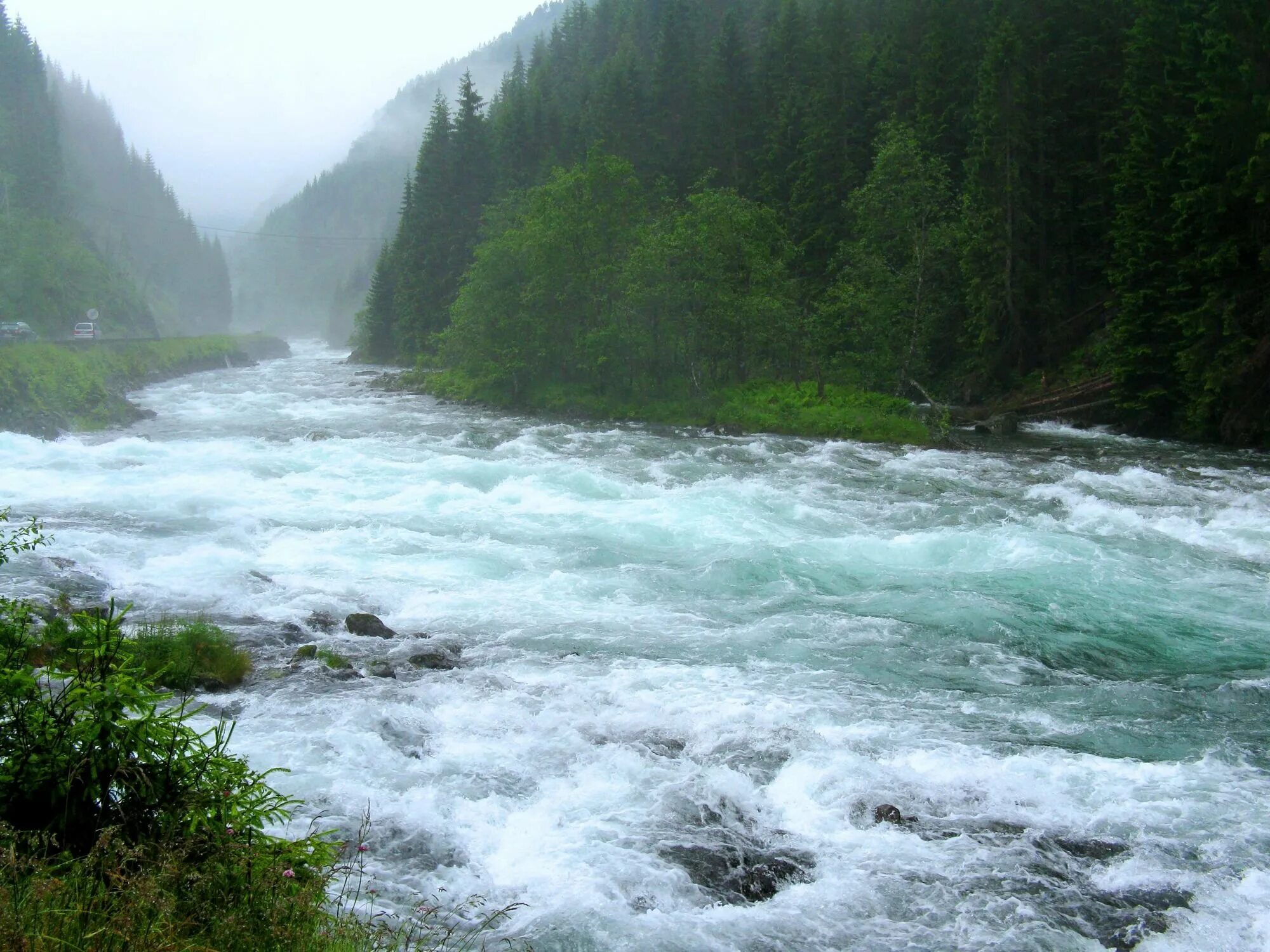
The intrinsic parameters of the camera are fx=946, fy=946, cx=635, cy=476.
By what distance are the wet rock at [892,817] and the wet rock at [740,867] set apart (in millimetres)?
823

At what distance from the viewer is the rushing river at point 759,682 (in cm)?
695

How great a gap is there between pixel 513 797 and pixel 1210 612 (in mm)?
10399

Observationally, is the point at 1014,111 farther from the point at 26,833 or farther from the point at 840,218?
the point at 26,833

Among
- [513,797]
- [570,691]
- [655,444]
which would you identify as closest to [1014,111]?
[655,444]

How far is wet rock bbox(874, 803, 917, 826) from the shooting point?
7.76 m

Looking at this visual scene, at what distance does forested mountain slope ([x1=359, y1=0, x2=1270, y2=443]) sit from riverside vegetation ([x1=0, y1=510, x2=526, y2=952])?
2674cm

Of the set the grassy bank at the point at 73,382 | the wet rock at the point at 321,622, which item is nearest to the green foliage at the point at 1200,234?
the wet rock at the point at 321,622

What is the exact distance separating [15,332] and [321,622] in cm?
4719

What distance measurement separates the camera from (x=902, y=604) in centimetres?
1382

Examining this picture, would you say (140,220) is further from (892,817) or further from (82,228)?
(892,817)

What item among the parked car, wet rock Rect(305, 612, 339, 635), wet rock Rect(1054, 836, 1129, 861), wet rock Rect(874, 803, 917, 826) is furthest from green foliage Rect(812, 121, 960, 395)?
the parked car

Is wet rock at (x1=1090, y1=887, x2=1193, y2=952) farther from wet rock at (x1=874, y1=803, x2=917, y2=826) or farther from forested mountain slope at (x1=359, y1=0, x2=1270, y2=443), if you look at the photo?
forested mountain slope at (x1=359, y1=0, x2=1270, y2=443)

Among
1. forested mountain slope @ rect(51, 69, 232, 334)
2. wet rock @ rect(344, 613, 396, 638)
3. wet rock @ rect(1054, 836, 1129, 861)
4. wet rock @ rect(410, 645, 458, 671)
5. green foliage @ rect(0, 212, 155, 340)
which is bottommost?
wet rock @ rect(1054, 836, 1129, 861)

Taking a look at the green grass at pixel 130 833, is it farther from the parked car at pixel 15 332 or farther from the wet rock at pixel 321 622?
the parked car at pixel 15 332
